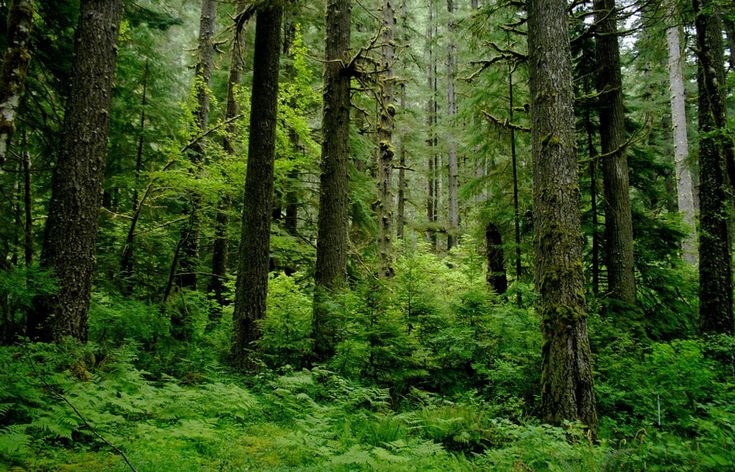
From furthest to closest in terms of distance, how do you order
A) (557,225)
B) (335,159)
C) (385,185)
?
1. (385,185)
2. (335,159)
3. (557,225)

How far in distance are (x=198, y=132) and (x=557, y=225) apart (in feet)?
28.1

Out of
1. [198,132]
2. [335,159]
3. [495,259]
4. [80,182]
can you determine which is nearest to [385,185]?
[335,159]

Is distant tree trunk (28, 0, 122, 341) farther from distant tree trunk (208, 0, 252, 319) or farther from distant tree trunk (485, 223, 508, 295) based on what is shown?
distant tree trunk (485, 223, 508, 295)

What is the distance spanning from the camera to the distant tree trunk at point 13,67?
3879 millimetres

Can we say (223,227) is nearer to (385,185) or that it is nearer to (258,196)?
(258,196)

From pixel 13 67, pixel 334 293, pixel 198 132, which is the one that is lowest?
pixel 334 293

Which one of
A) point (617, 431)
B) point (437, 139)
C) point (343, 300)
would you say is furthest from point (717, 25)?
point (437, 139)

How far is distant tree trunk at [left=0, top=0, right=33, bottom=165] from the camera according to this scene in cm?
388

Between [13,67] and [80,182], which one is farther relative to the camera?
[80,182]

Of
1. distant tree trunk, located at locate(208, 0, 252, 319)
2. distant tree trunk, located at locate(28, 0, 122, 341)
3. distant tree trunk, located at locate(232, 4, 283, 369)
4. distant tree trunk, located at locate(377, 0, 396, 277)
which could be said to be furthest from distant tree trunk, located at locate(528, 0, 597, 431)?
distant tree trunk, located at locate(208, 0, 252, 319)

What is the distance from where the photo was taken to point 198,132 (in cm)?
1041

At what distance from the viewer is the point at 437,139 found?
25.0m

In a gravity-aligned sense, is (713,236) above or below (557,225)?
above

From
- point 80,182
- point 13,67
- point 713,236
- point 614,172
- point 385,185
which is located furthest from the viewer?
point 385,185
